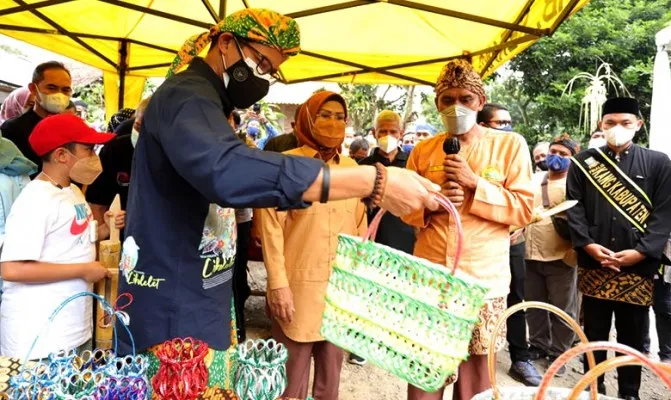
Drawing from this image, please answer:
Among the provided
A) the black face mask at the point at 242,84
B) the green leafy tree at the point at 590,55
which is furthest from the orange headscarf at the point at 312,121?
the green leafy tree at the point at 590,55

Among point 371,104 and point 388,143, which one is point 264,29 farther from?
point 371,104

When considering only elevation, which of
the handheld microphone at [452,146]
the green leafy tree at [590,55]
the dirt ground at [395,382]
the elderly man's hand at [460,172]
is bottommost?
the dirt ground at [395,382]

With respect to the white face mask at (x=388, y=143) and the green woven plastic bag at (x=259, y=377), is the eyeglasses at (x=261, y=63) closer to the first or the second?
the green woven plastic bag at (x=259, y=377)

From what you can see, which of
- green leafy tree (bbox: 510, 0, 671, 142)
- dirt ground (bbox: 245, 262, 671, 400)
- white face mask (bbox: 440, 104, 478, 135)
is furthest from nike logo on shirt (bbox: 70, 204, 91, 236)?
green leafy tree (bbox: 510, 0, 671, 142)

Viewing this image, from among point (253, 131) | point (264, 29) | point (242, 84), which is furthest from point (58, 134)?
point (253, 131)

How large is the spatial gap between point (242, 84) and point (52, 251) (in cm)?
109

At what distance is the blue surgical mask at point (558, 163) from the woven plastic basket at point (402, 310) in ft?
12.2

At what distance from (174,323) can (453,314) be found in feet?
2.72

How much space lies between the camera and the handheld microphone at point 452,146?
2203 mm

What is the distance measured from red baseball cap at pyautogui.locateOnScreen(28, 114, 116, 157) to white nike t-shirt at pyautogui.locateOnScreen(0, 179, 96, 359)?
6.4 inches

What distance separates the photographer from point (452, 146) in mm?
2207

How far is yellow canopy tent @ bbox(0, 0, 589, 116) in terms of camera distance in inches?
131

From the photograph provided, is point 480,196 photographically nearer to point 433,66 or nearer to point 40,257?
point 40,257

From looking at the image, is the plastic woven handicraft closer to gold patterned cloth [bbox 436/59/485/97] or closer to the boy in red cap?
the boy in red cap
